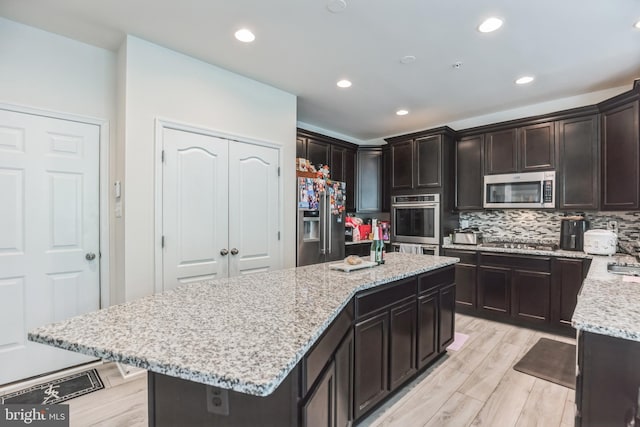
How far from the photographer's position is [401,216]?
452cm

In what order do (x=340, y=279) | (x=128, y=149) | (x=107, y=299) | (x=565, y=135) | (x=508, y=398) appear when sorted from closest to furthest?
(x=340, y=279) → (x=508, y=398) → (x=128, y=149) → (x=107, y=299) → (x=565, y=135)

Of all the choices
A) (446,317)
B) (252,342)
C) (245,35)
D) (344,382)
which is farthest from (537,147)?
(252,342)

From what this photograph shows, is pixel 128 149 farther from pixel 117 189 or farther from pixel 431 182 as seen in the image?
pixel 431 182

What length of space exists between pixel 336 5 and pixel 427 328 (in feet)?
7.96

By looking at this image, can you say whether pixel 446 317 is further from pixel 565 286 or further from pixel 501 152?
pixel 501 152

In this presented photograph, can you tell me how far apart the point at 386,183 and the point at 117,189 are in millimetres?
3760

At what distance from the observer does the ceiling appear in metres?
2.04

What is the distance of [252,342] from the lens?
0.99m

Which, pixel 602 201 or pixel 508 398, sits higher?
pixel 602 201

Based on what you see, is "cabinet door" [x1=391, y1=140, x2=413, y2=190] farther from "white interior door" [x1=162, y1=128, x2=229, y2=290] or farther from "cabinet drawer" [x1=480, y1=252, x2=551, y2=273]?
"white interior door" [x1=162, y1=128, x2=229, y2=290]

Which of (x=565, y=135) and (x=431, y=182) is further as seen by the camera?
(x=431, y=182)

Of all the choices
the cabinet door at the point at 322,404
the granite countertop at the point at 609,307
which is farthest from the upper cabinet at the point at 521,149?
the cabinet door at the point at 322,404

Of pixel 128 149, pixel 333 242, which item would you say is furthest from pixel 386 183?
pixel 128 149

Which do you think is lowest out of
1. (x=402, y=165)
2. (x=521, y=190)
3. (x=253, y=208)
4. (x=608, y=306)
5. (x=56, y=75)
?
(x=608, y=306)
